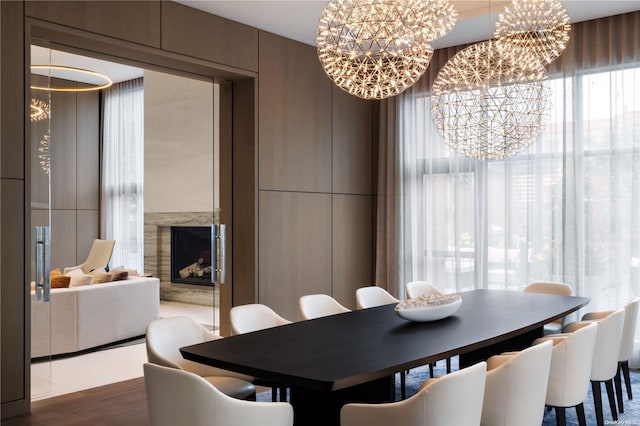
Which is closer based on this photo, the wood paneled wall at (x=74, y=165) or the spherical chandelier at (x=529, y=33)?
the spherical chandelier at (x=529, y=33)

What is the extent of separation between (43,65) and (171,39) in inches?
44.7

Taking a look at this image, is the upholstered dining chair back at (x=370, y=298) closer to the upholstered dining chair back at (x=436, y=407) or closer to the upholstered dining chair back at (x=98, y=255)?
the upholstered dining chair back at (x=436, y=407)

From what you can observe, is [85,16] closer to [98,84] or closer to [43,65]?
[43,65]

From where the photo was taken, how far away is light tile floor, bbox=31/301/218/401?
15.0ft

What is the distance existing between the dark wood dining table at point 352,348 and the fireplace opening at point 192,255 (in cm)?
246

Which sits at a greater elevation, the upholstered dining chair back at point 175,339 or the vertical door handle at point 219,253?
the vertical door handle at point 219,253

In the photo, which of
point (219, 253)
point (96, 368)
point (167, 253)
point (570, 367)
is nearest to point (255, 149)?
point (219, 253)

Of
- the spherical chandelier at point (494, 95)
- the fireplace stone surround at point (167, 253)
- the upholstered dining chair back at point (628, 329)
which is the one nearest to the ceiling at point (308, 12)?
the spherical chandelier at point (494, 95)

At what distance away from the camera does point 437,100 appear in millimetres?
4426

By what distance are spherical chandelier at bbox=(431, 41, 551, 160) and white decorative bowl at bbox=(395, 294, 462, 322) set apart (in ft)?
4.04

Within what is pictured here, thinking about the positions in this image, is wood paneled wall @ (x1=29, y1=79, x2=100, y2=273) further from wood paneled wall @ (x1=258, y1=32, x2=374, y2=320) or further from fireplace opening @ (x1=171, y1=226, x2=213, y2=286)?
wood paneled wall @ (x1=258, y1=32, x2=374, y2=320)

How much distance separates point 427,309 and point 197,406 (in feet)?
5.65

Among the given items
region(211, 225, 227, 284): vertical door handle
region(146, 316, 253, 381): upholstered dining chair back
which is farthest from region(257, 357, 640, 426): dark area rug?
region(211, 225, 227, 284): vertical door handle

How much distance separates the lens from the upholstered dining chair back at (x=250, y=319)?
12.5 ft
